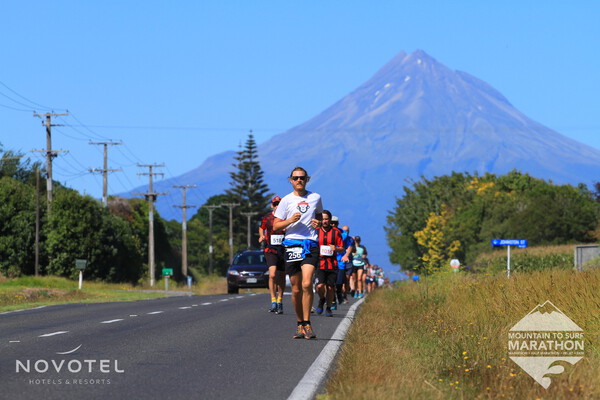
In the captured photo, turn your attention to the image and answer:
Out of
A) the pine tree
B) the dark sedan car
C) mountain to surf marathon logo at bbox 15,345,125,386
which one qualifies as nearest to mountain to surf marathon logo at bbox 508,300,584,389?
mountain to surf marathon logo at bbox 15,345,125,386

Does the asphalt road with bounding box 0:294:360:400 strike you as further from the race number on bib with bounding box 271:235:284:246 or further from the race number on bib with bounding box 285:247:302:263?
the race number on bib with bounding box 271:235:284:246

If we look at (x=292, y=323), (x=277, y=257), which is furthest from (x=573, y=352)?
(x=277, y=257)

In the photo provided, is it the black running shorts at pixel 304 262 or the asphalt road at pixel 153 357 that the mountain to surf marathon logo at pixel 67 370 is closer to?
the asphalt road at pixel 153 357

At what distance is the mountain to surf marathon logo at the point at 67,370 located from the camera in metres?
9.34

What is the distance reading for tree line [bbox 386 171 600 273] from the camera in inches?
3991

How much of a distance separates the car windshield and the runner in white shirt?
77.7 ft

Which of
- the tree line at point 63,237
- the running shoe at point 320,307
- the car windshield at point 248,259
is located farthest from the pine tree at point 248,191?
the running shoe at point 320,307

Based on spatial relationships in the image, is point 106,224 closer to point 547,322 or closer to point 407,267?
point 547,322

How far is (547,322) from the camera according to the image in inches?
531

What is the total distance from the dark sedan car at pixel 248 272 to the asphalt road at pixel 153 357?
18.0m

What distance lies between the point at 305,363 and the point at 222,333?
12.8ft

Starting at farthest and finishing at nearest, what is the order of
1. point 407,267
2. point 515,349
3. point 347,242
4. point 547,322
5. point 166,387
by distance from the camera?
point 407,267 < point 347,242 < point 547,322 < point 515,349 < point 166,387

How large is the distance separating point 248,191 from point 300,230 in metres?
133

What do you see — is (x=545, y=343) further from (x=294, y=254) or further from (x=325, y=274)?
(x=325, y=274)
